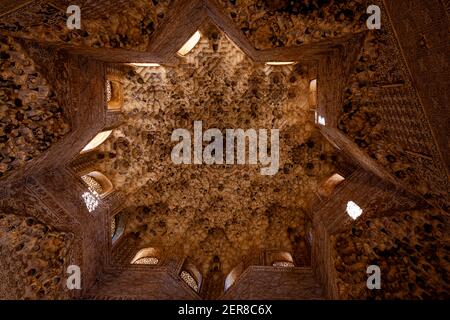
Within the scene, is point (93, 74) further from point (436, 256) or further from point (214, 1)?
point (436, 256)

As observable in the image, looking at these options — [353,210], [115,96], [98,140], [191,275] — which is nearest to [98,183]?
[98,140]

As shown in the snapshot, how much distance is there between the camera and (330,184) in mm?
7332

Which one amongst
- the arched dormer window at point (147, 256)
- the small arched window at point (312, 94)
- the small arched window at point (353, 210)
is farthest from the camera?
the arched dormer window at point (147, 256)

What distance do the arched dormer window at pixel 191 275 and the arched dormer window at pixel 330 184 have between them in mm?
3895

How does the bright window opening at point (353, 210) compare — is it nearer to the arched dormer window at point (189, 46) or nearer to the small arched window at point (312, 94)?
the small arched window at point (312, 94)

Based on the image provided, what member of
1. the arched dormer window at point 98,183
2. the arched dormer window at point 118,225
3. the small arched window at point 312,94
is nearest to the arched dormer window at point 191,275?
the arched dormer window at point 118,225

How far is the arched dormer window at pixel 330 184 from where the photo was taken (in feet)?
23.6

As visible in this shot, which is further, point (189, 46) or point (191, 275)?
point (191, 275)

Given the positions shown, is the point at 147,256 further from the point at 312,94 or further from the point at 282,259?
the point at 312,94

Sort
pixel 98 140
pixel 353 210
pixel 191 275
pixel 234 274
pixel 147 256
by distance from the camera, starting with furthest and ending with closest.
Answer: pixel 147 256, pixel 191 275, pixel 234 274, pixel 98 140, pixel 353 210

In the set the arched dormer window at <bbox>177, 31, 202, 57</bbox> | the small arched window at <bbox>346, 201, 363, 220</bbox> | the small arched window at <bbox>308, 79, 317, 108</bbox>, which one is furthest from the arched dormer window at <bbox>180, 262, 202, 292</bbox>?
the arched dormer window at <bbox>177, 31, 202, 57</bbox>

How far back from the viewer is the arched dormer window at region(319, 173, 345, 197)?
719 cm

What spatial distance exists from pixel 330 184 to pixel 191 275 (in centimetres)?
437

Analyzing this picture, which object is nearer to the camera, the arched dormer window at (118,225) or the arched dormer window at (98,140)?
the arched dormer window at (98,140)
